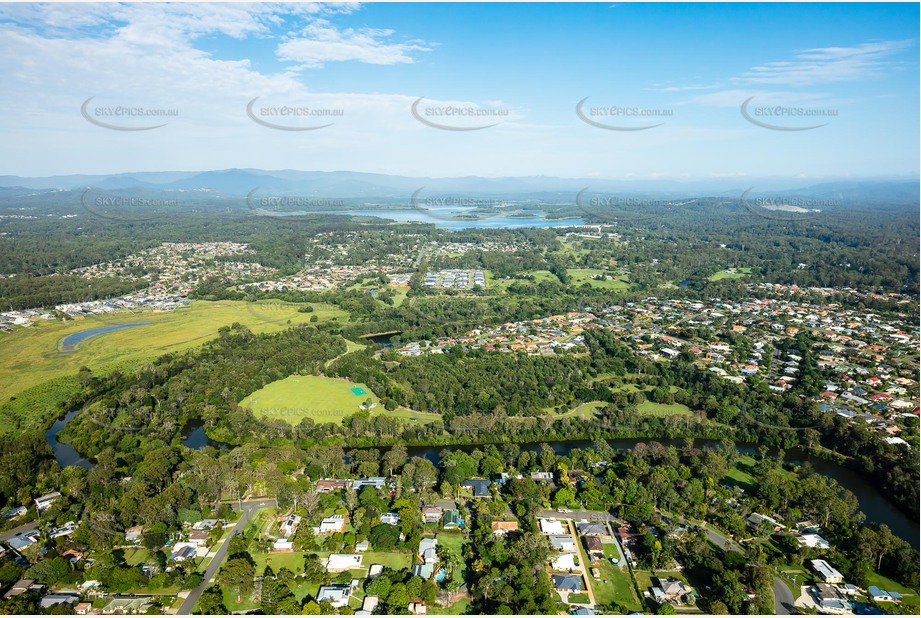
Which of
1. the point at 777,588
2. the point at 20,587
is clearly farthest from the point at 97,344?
the point at 777,588

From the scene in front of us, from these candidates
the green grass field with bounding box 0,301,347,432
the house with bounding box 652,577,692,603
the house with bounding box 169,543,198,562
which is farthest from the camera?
the green grass field with bounding box 0,301,347,432

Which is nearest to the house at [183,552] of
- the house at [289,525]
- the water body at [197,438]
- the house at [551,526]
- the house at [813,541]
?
the house at [289,525]

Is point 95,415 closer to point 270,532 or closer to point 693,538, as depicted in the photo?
point 270,532

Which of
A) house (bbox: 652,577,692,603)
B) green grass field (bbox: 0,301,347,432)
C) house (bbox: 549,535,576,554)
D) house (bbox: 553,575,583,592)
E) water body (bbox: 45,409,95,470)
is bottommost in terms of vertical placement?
house (bbox: 652,577,692,603)

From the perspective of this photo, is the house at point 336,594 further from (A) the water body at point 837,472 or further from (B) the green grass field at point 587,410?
(B) the green grass field at point 587,410

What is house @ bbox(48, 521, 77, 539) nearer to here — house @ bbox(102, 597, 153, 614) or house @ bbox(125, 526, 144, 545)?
house @ bbox(125, 526, 144, 545)

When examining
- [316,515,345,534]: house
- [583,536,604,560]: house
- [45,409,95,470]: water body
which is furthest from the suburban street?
[583,536,604,560]: house

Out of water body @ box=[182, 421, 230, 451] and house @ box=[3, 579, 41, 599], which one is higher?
house @ box=[3, 579, 41, 599]
